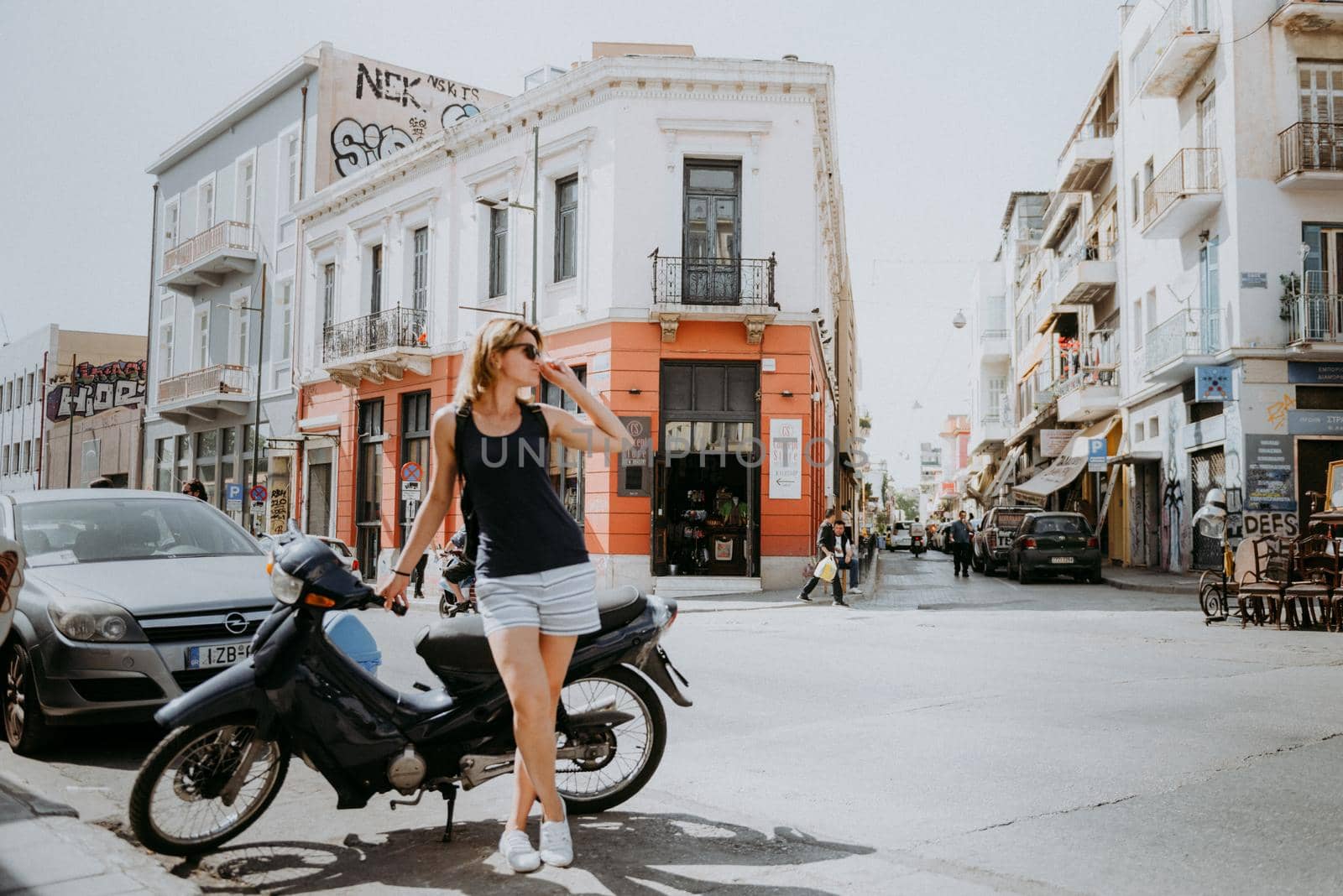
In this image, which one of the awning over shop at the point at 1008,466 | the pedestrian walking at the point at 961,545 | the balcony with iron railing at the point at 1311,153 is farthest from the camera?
the awning over shop at the point at 1008,466

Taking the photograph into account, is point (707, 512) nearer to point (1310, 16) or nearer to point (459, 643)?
point (1310, 16)

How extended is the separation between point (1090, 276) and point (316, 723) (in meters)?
33.6

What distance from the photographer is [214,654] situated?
595cm

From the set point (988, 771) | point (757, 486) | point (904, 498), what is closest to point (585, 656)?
point (988, 771)

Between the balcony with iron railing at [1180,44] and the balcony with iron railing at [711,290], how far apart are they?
11.3 meters

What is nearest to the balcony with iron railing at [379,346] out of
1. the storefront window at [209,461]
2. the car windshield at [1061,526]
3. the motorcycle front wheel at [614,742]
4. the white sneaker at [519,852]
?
the storefront window at [209,461]

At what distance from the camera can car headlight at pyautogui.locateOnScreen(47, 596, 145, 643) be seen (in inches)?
228

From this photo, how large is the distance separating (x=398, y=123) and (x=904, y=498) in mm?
141229

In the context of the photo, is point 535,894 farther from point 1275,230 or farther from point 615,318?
point 1275,230

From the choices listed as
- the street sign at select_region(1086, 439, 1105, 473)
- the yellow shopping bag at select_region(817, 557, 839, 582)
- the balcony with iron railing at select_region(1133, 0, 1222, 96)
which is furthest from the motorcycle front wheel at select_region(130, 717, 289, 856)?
the street sign at select_region(1086, 439, 1105, 473)

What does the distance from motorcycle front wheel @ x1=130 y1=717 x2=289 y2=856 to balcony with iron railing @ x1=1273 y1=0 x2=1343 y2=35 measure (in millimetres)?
25662

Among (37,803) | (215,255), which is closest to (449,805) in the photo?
(37,803)

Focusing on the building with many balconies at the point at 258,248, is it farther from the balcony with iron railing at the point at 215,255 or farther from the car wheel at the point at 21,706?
the car wheel at the point at 21,706

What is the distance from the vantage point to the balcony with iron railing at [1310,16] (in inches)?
896
